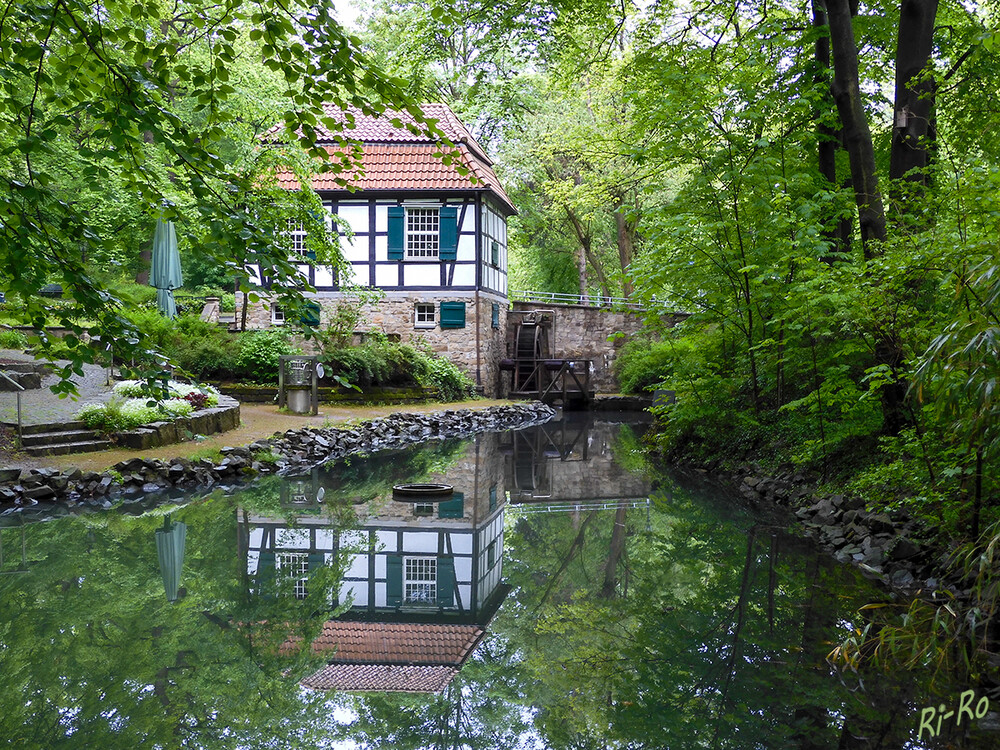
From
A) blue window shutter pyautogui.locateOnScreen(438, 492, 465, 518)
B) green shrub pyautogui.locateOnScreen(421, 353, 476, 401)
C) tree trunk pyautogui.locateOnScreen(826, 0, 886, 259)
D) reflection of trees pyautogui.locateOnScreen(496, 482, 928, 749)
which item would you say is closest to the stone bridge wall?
green shrub pyautogui.locateOnScreen(421, 353, 476, 401)

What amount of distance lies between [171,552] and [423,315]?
15.8 m

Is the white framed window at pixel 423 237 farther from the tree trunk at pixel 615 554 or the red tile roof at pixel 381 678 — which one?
the red tile roof at pixel 381 678

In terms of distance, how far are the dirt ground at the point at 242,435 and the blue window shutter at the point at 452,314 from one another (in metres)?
2.31

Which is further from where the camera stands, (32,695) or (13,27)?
(32,695)

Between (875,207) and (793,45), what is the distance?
356cm

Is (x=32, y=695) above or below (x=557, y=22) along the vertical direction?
below

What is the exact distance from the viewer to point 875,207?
8.37m

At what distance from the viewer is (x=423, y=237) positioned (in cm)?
2241

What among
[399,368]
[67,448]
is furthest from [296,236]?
[67,448]

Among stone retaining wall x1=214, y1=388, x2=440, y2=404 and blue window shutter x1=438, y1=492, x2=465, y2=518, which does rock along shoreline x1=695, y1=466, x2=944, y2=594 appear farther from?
stone retaining wall x1=214, y1=388, x2=440, y2=404

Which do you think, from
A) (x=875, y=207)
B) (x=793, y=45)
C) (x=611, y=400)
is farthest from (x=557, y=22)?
(x=611, y=400)

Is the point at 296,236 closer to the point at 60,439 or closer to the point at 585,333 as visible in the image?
the point at 585,333

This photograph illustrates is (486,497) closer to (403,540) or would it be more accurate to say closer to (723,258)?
(403,540)

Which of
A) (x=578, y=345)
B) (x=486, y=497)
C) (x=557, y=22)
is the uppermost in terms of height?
(x=557, y=22)
